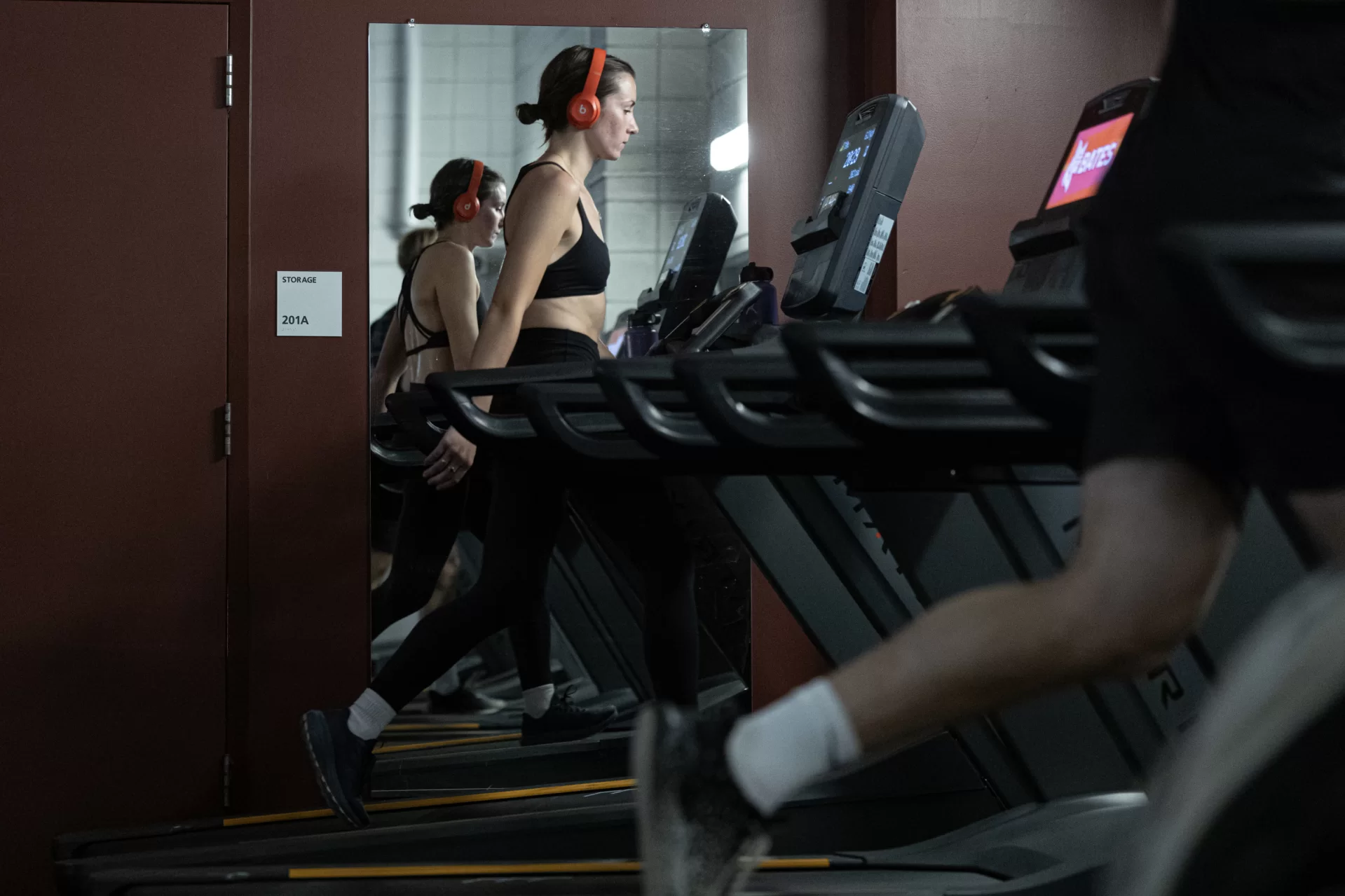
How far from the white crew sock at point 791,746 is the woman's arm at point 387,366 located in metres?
2.27

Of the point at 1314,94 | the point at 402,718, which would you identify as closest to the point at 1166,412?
the point at 1314,94

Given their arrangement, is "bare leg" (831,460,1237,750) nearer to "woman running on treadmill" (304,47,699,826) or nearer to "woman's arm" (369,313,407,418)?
"woman running on treadmill" (304,47,699,826)

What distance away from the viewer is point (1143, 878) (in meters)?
0.82

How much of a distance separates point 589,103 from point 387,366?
89cm

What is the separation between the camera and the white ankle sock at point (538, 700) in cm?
301

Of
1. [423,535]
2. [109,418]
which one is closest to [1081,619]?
[423,535]

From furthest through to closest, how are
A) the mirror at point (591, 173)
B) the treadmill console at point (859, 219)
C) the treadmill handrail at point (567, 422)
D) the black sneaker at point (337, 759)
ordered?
the mirror at point (591, 173) < the black sneaker at point (337, 759) < the treadmill console at point (859, 219) < the treadmill handrail at point (567, 422)

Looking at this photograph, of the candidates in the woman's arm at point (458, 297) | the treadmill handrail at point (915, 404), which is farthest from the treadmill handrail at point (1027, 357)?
the woman's arm at point (458, 297)

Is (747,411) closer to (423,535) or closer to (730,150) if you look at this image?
(423,535)

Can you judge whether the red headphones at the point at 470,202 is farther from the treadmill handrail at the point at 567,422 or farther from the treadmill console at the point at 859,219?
the treadmill handrail at the point at 567,422

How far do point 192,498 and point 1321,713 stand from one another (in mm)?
2817

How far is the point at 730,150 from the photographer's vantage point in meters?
3.40

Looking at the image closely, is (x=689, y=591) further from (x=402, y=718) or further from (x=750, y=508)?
(x=402, y=718)

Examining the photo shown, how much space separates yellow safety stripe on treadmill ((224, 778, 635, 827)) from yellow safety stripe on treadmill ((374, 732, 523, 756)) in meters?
0.42
